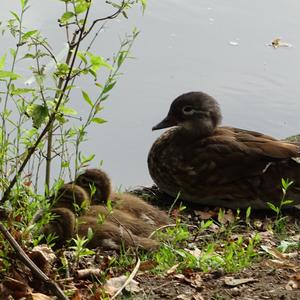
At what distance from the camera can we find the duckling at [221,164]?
5816mm

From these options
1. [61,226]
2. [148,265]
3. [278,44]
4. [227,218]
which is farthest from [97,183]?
[278,44]

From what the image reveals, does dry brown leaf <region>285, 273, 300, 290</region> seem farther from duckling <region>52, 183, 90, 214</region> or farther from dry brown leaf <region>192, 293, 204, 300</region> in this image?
duckling <region>52, 183, 90, 214</region>

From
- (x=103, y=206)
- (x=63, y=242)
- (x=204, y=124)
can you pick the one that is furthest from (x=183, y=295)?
(x=204, y=124)

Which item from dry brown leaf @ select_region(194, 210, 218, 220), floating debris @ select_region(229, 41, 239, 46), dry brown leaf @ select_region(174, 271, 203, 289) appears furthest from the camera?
floating debris @ select_region(229, 41, 239, 46)

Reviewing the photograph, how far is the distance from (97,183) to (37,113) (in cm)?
134

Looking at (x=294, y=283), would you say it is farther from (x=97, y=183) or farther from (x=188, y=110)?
(x=188, y=110)

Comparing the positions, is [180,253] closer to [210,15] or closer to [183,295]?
[183,295]

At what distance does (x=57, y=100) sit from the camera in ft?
12.2

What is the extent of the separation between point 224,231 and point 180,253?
108 cm

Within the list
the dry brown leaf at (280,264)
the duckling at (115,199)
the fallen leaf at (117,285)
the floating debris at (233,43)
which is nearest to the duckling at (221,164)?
the duckling at (115,199)

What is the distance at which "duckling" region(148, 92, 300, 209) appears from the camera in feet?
19.1

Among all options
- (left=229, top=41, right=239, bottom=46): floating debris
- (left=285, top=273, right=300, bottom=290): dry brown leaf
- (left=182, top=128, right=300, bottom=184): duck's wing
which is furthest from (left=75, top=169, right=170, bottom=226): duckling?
(left=229, top=41, right=239, bottom=46): floating debris

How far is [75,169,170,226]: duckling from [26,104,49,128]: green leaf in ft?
3.95

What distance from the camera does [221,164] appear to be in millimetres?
5844
